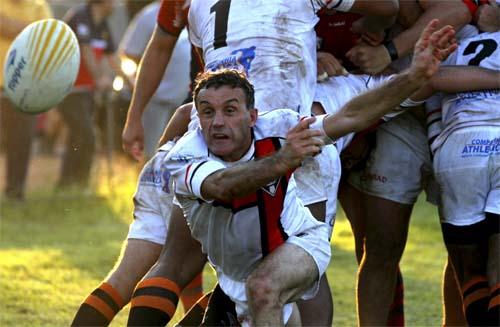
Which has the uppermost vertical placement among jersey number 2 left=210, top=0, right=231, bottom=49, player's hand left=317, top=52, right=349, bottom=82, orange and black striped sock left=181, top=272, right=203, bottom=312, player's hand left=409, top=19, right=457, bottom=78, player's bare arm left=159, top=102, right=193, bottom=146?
player's hand left=409, top=19, right=457, bottom=78

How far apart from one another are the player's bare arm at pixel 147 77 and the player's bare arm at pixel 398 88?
1690mm

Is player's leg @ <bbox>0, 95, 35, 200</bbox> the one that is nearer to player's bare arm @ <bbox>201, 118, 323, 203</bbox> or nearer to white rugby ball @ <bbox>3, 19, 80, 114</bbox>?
white rugby ball @ <bbox>3, 19, 80, 114</bbox>

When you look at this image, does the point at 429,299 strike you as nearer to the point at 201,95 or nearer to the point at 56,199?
the point at 201,95

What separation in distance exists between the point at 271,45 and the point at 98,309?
1.55 metres

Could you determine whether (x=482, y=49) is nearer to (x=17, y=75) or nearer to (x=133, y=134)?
(x=133, y=134)

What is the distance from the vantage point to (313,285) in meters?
5.04

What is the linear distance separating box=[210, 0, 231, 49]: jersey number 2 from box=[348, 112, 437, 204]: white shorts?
1.04 metres

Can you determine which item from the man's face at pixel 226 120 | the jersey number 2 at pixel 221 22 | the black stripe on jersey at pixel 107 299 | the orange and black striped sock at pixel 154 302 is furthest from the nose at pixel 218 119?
the black stripe on jersey at pixel 107 299

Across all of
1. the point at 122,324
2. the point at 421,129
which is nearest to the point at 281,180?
the point at 421,129

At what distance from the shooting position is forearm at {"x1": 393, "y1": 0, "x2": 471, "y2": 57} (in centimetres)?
564

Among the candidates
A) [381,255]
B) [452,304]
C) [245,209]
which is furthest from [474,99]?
[245,209]

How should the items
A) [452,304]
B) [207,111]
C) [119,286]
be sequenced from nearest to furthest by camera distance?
1. [207,111]
2. [119,286]
3. [452,304]

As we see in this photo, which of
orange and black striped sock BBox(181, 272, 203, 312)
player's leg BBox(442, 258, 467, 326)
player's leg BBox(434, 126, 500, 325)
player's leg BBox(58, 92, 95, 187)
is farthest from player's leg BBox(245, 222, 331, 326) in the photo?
player's leg BBox(58, 92, 95, 187)

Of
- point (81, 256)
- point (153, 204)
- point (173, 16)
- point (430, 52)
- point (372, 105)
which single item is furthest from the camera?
point (81, 256)
